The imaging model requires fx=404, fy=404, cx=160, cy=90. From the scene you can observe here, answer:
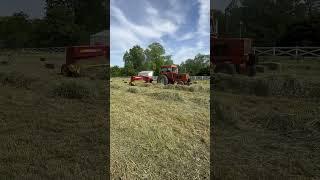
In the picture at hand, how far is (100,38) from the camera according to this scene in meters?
2.82

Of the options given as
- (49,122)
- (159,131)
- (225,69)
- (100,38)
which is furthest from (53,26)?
(225,69)

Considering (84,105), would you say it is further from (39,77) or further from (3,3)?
(3,3)

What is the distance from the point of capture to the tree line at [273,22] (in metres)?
2.49

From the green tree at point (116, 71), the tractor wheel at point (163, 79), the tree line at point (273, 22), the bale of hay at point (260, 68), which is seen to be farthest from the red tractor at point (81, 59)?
the bale of hay at point (260, 68)

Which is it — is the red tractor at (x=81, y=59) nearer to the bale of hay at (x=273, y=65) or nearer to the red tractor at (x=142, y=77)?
the red tractor at (x=142, y=77)

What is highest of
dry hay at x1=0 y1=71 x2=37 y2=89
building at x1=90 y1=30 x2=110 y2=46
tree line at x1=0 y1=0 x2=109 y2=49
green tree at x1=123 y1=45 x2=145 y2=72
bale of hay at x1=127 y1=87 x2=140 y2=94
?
tree line at x1=0 y1=0 x2=109 y2=49

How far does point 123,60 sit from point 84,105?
621 mm

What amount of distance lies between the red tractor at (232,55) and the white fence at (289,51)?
0.21 ft

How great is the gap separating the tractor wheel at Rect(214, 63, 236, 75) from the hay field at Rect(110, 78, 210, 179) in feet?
0.40

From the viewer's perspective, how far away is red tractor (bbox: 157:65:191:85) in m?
2.62

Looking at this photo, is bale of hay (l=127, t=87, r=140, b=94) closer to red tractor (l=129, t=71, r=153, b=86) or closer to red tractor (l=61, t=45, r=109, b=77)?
red tractor (l=129, t=71, r=153, b=86)

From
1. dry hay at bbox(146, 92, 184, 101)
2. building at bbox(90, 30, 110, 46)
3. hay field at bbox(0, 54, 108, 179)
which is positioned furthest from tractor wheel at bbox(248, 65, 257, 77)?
hay field at bbox(0, 54, 108, 179)

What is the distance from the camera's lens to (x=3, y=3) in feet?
10.2

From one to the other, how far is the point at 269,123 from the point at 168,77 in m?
0.73
